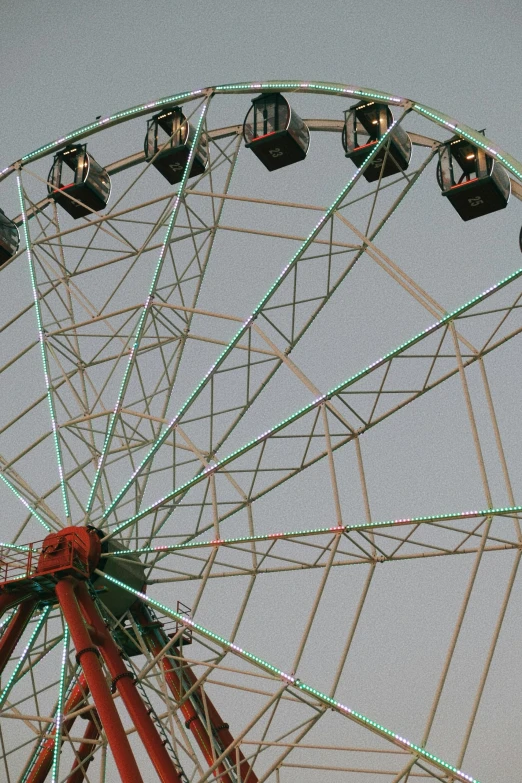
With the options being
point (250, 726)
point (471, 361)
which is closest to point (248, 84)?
point (471, 361)

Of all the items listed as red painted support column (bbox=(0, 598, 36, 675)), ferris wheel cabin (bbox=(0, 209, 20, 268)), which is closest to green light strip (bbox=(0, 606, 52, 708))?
red painted support column (bbox=(0, 598, 36, 675))

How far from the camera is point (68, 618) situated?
1001 inches

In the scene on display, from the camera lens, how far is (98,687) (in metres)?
24.4

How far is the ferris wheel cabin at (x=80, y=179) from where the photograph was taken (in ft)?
101

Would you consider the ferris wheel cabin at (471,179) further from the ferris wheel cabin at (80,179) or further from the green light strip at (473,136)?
the ferris wheel cabin at (80,179)

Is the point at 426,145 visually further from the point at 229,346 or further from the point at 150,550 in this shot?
the point at 150,550

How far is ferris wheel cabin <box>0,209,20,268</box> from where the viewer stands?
31.9 m

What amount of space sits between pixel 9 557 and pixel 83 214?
28.6 feet

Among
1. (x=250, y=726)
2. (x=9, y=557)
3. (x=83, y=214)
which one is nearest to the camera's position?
(x=250, y=726)

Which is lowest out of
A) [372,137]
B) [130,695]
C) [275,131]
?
[130,695]

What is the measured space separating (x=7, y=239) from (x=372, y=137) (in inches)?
366

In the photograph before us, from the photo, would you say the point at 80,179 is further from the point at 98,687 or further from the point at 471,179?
the point at 98,687

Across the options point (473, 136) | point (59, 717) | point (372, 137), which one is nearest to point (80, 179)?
point (372, 137)

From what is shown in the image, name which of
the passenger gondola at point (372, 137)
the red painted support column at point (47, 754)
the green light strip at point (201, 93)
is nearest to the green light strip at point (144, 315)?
the green light strip at point (201, 93)
